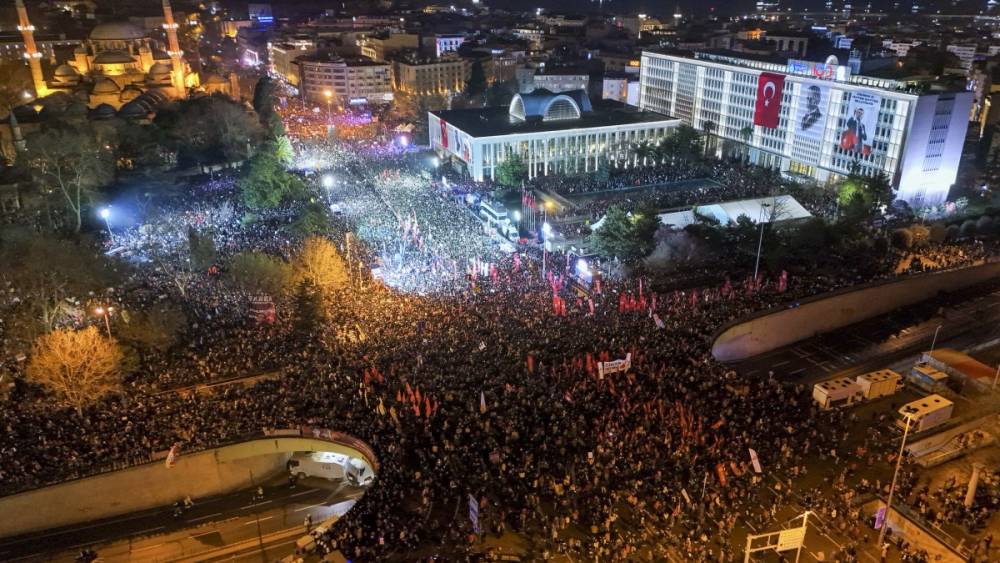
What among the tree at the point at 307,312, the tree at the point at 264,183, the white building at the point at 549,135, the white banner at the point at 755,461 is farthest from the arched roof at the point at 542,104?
the white banner at the point at 755,461

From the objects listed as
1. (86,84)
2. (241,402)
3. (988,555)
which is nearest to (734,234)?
(988,555)

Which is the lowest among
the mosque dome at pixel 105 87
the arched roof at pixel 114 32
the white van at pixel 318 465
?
the white van at pixel 318 465

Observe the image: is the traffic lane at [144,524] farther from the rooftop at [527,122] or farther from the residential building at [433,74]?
the residential building at [433,74]

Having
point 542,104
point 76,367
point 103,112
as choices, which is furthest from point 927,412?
point 103,112

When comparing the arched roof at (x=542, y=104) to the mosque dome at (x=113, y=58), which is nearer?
the arched roof at (x=542, y=104)

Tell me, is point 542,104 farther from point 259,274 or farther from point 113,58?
point 113,58

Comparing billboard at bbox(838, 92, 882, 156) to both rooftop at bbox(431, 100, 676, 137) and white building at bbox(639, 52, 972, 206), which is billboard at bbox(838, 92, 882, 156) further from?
rooftop at bbox(431, 100, 676, 137)

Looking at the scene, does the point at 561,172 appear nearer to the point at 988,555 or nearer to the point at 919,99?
the point at 919,99
